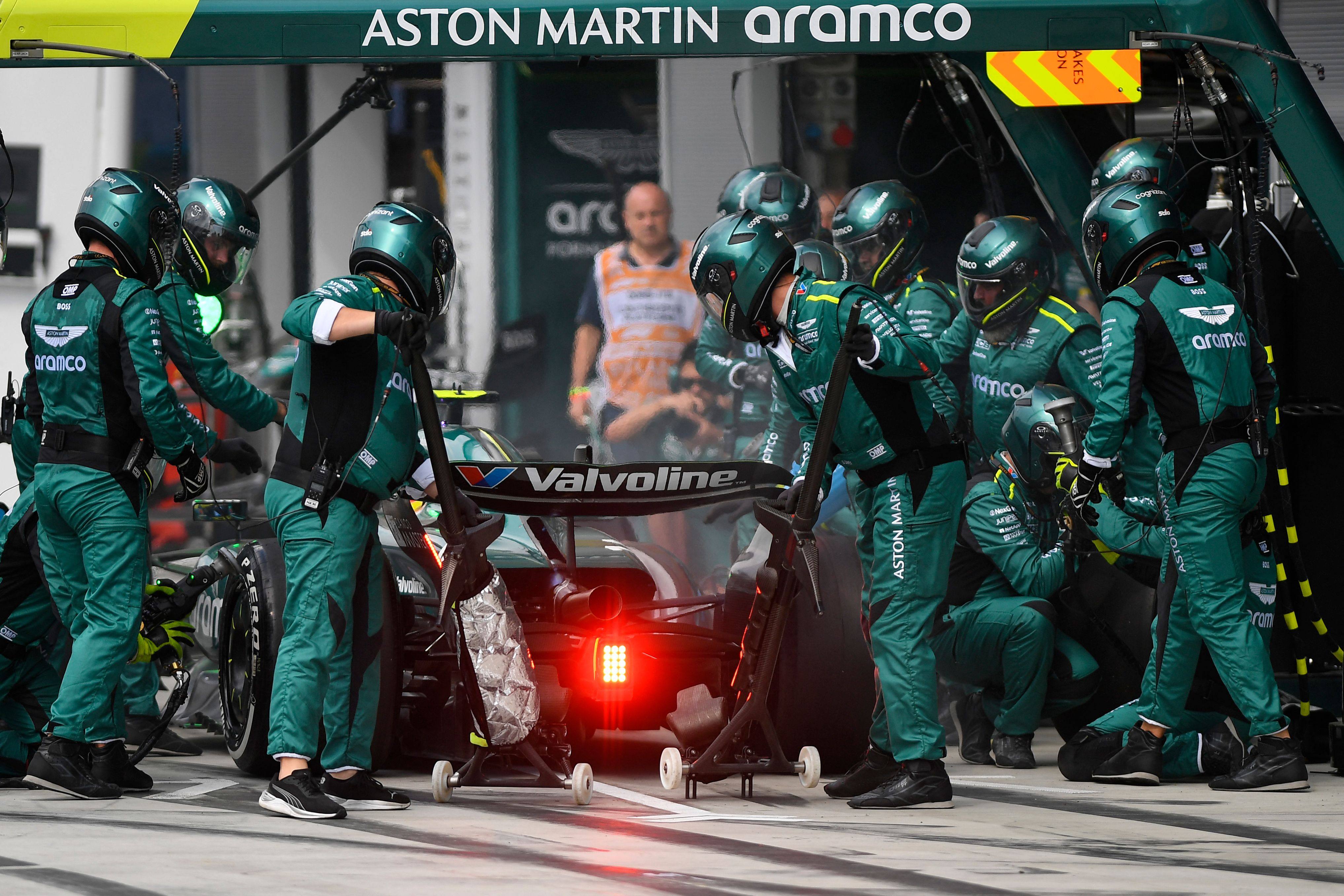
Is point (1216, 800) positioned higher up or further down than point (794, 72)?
further down

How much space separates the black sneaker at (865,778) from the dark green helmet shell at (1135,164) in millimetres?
2980

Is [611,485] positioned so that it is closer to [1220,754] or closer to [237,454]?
[237,454]

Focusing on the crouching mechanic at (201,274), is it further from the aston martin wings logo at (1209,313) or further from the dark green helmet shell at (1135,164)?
the dark green helmet shell at (1135,164)

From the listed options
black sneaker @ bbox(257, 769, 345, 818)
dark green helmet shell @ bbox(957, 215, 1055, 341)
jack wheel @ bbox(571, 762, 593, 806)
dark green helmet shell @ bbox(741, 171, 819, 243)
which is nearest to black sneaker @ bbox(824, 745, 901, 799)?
jack wheel @ bbox(571, 762, 593, 806)

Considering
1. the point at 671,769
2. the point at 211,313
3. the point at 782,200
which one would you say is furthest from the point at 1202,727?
the point at 211,313

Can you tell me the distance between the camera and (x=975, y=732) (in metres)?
7.85

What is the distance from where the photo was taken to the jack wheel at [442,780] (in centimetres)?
620

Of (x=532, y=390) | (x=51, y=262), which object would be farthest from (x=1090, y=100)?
(x=51, y=262)

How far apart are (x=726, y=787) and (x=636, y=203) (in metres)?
4.12

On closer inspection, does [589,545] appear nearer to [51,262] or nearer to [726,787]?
[726,787]

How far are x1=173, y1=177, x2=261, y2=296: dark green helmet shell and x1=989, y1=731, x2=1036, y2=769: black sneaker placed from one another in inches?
142

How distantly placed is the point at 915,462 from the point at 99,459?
9.07 ft

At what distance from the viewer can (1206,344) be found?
6898 mm

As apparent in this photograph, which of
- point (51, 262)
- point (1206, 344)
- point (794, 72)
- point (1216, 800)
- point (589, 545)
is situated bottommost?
point (1216, 800)
